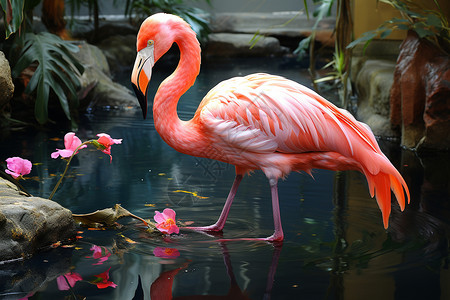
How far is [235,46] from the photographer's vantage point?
11.7 meters

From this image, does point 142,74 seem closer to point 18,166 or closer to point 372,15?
point 18,166

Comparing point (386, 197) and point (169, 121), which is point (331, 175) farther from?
point (169, 121)

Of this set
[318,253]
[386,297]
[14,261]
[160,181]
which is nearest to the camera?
[386,297]

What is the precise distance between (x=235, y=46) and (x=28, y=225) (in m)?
9.47

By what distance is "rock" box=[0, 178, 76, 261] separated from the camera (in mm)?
2523

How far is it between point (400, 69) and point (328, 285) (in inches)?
115

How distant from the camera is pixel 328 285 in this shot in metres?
2.37

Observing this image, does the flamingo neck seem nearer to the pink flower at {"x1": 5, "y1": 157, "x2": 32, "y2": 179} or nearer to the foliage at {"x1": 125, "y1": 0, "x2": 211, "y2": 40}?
the pink flower at {"x1": 5, "y1": 157, "x2": 32, "y2": 179}

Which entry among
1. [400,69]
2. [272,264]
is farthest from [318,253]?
[400,69]

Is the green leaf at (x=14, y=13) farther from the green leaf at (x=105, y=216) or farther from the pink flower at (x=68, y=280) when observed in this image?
the pink flower at (x=68, y=280)

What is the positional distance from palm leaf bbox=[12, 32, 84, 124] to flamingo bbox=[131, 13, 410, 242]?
2.40 metres

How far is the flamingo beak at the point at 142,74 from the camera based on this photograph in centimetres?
277

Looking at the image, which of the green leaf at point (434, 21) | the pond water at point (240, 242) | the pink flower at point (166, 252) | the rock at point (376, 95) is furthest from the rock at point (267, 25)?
the pink flower at point (166, 252)

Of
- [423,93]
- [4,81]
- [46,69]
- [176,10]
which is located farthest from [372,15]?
[176,10]
